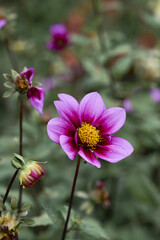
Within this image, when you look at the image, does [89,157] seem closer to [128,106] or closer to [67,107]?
[67,107]

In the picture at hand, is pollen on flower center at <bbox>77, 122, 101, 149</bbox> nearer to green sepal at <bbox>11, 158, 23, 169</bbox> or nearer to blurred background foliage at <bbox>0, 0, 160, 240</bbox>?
green sepal at <bbox>11, 158, 23, 169</bbox>

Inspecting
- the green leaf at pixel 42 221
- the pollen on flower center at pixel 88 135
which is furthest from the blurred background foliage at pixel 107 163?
the pollen on flower center at pixel 88 135

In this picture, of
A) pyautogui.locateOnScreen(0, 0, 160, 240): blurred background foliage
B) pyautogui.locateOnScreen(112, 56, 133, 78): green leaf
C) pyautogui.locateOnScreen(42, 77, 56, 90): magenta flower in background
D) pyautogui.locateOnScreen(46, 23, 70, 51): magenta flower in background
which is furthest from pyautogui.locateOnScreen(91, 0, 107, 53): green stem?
pyautogui.locateOnScreen(42, 77, 56, 90): magenta flower in background

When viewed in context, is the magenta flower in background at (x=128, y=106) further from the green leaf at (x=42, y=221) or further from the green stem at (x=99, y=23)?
the green leaf at (x=42, y=221)

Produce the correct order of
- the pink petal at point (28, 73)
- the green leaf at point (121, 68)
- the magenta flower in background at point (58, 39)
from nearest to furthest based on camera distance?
the pink petal at point (28, 73), the green leaf at point (121, 68), the magenta flower in background at point (58, 39)

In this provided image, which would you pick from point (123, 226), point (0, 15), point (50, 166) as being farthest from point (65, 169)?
point (0, 15)

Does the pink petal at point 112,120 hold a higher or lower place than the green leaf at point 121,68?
lower

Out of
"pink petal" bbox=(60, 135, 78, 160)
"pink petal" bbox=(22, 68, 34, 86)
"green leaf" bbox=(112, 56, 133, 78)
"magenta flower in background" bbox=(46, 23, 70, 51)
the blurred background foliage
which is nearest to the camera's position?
"pink petal" bbox=(60, 135, 78, 160)
